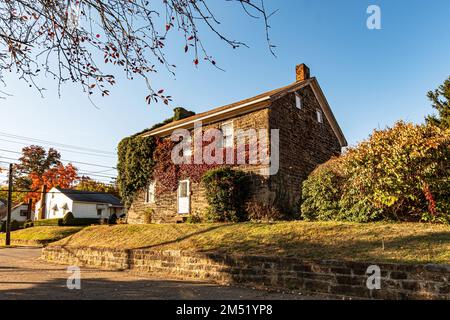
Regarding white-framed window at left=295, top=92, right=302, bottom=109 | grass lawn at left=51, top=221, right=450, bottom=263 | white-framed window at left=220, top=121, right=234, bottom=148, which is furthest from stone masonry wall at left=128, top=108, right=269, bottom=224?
grass lawn at left=51, top=221, right=450, bottom=263

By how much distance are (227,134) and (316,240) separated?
1024cm

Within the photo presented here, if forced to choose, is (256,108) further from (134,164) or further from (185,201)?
(134,164)

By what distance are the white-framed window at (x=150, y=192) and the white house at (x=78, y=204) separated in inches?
987

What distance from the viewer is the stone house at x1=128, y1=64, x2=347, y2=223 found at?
52.8 ft

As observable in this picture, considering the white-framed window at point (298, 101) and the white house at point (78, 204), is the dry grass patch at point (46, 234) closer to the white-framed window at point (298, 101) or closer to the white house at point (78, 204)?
the white house at point (78, 204)

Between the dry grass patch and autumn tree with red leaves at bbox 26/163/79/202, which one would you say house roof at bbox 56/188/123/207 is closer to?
autumn tree with red leaves at bbox 26/163/79/202

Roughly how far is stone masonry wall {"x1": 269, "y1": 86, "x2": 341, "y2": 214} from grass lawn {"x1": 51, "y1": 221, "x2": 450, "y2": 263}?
5400mm

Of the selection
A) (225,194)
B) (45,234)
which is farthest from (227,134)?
(45,234)

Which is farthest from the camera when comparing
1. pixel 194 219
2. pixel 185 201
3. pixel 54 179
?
pixel 54 179

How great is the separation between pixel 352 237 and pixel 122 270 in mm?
7143

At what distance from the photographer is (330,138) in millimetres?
21797

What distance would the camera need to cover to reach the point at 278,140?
54.7ft
